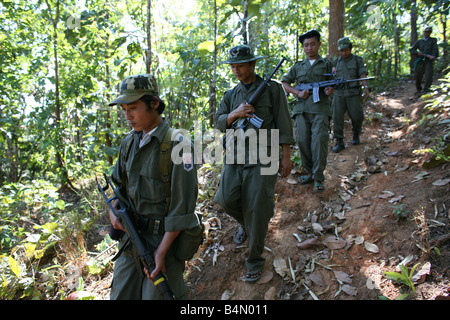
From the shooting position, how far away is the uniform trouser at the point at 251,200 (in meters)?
2.85

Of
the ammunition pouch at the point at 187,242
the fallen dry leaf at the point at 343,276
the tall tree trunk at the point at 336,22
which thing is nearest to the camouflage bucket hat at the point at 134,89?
the ammunition pouch at the point at 187,242

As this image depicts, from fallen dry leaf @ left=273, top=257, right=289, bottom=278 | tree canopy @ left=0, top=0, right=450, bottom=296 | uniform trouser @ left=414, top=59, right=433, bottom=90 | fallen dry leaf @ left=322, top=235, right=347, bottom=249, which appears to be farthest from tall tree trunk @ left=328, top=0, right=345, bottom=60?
fallen dry leaf @ left=273, top=257, right=289, bottom=278

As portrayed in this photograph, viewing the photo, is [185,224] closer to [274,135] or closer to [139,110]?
[139,110]

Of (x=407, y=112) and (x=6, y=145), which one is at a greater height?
(x=407, y=112)

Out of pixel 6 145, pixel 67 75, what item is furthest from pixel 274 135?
pixel 6 145

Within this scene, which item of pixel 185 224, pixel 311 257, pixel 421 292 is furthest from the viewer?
pixel 311 257

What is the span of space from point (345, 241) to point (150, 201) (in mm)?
2483

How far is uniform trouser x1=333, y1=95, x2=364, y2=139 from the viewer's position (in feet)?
19.8

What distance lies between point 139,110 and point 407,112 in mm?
8442

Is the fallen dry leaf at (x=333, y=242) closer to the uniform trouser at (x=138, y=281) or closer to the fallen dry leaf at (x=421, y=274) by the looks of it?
the fallen dry leaf at (x=421, y=274)

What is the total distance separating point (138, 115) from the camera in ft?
7.06

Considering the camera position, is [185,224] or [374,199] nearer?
[185,224]

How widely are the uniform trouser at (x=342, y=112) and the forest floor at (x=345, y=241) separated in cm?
123

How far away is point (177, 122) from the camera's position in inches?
242
